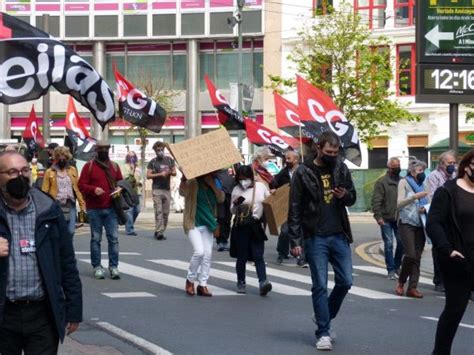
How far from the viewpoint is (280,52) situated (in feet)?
171

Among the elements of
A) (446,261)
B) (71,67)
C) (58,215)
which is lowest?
(446,261)

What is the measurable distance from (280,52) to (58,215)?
46.9 metres

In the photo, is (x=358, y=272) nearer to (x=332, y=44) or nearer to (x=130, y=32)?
(x=332, y=44)

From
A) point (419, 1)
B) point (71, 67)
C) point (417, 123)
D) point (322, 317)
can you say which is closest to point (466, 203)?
point (322, 317)

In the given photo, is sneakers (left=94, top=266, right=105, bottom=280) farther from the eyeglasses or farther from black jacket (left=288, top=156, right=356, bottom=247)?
the eyeglasses

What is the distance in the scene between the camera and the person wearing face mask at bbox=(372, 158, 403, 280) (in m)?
15.2

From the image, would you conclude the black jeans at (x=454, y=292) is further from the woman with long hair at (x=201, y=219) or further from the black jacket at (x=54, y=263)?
the woman with long hair at (x=201, y=219)

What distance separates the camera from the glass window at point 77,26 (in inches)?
2164

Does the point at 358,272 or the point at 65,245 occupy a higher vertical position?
the point at 65,245

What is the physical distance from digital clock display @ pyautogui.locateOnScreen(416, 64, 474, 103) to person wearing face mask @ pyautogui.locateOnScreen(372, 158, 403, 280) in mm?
2886

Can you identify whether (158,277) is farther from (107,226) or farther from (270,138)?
(270,138)

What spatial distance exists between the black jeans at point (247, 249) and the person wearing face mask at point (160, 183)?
25.3 ft

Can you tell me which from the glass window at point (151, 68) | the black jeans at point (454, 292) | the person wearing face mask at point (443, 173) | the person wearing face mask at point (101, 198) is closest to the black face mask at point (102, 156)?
the person wearing face mask at point (101, 198)

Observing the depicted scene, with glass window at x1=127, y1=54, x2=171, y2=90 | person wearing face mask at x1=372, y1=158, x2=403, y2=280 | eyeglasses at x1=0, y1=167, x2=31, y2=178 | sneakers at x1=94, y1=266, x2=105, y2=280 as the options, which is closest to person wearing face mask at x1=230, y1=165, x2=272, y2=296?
sneakers at x1=94, y1=266, x2=105, y2=280
